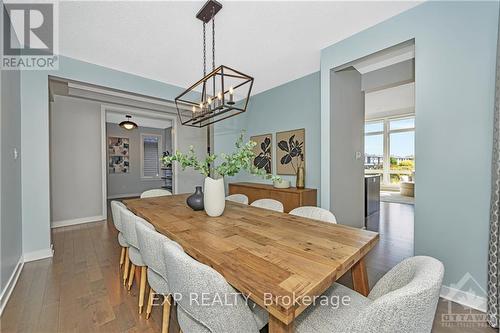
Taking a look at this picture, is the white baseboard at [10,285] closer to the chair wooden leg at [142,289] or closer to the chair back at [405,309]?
the chair wooden leg at [142,289]

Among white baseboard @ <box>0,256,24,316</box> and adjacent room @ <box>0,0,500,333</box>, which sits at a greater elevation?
adjacent room @ <box>0,0,500,333</box>

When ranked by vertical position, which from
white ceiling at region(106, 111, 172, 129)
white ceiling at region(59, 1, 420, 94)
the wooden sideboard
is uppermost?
white ceiling at region(59, 1, 420, 94)

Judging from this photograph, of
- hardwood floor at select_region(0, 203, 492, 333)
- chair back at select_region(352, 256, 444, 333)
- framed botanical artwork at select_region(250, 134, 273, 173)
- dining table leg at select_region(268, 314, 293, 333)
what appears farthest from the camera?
framed botanical artwork at select_region(250, 134, 273, 173)

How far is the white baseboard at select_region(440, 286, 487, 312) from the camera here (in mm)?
1641

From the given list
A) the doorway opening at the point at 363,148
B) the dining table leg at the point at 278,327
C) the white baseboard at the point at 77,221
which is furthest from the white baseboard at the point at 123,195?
the dining table leg at the point at 278,327

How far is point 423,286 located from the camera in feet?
2.15

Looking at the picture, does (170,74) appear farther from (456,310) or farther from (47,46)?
(456,310)

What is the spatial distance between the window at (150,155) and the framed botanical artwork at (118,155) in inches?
20.7

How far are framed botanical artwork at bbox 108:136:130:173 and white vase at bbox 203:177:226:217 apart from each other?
660 cm

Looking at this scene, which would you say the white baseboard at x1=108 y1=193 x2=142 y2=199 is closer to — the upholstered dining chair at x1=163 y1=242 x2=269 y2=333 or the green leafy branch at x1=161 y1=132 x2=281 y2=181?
the green leafy branch at x1=161 y1=132 x2=281 y2=181

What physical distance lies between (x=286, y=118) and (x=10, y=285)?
3.98 m

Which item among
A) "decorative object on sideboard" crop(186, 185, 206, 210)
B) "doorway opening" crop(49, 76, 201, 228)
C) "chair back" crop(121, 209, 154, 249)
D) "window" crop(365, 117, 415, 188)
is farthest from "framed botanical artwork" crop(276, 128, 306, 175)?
"window" crop(365, 117, 415, 188)

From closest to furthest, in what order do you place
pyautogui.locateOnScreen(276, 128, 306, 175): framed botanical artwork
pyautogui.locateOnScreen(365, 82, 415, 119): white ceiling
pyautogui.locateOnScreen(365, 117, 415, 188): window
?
pyautogui.locateOnScreen(276, 128, 306, 175): framed botanical artwork < pyautogui.locateOnScreen(365, 82, 415, 119): white ceiling < pyautogui.locateOnScreen(365, 117, 415, 188): window

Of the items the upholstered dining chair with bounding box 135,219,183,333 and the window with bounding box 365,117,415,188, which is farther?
the window with bounding box 365,117,415,188
